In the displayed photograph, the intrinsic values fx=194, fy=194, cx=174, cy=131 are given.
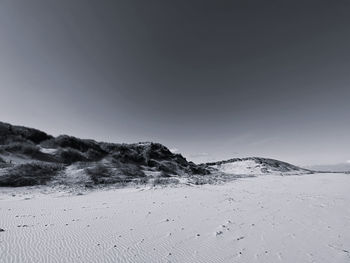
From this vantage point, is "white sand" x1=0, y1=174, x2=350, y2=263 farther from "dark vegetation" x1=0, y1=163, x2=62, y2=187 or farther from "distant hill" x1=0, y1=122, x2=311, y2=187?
"distant hill" x1=0, y1=122, x2=311, y2=187

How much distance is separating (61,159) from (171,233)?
28.6 metres

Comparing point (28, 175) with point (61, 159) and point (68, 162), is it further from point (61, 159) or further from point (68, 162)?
point (61, 159)

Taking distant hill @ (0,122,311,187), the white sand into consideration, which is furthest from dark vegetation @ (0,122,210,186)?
the white sand

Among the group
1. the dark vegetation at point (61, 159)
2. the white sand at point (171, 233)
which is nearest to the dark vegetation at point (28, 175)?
the dark vegetation at point (61, 159)

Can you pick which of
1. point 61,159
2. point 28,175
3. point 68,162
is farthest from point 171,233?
point 61,159

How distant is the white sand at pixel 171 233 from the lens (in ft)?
19.2

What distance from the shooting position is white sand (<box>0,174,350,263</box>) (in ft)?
19.2

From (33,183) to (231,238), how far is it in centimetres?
1939

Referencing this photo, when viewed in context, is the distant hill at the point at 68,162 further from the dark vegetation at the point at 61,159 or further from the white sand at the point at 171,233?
the white sand at the point at 171,233

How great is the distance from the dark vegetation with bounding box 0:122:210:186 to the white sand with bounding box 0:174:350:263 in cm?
971

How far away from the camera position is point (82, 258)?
5516 mm

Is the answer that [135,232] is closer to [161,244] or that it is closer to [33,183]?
[161,244]

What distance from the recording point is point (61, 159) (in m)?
30.3

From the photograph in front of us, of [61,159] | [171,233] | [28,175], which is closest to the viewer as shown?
[171,233]
